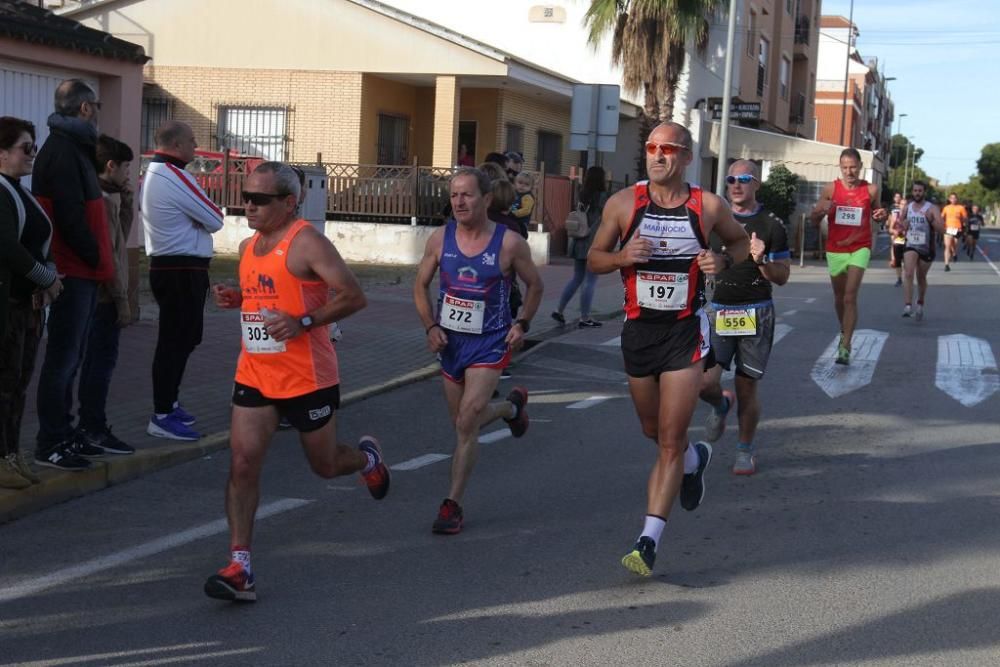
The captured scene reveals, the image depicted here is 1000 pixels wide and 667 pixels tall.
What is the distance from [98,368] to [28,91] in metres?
4.79

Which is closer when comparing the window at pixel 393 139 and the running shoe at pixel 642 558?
the running shoe at pixel 642 558

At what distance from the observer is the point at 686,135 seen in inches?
230

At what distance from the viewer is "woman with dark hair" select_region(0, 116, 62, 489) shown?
20.3 ft

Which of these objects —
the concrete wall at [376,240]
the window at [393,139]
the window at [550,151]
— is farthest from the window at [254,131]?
the window at [550,151]

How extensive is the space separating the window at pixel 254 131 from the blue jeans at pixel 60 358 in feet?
73.2

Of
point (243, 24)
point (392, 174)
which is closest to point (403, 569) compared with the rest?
point (392, 174)

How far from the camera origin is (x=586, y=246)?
15078 mm

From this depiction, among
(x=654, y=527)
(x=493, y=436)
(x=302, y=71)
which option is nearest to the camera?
(x=654, y=527)

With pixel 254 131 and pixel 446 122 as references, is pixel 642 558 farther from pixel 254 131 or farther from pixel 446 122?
pixel 254 131

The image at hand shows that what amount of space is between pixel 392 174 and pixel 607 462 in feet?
59.5

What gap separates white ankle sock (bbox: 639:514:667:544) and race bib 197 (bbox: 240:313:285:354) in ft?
5.82

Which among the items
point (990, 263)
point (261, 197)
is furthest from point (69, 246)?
point (990, 263)

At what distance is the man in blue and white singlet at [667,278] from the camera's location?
5.78 metres

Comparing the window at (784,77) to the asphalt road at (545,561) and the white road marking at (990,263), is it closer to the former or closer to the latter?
the white road marking at (990,263)
